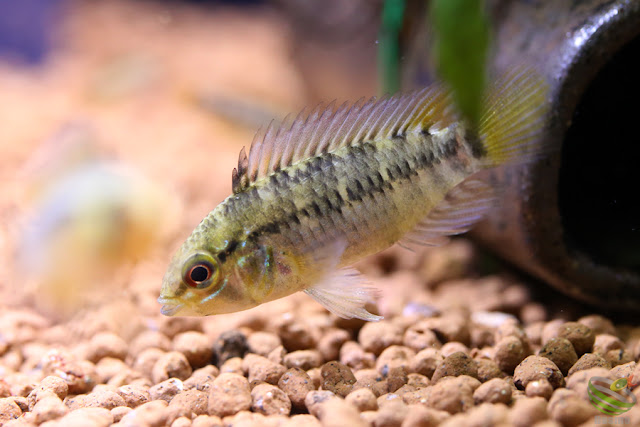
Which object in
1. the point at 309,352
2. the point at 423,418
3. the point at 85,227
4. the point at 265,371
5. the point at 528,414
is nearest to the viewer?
the point at 528,414

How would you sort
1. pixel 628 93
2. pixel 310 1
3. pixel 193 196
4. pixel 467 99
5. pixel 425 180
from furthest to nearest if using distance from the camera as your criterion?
pixel 310 1, pixel 193 196, pixel 628 93, pixel 425 180, pixel 467 99

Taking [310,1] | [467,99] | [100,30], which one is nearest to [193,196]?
[310,1]

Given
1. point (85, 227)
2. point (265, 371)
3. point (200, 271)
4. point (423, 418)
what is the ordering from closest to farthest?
point (423, 418) → point (200, 271) → point (265, 371) → point (85, 227)

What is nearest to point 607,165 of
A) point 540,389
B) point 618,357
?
point 618,357

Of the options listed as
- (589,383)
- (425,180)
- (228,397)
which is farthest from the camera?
(425,180)

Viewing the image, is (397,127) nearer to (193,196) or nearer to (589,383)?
(589,383)

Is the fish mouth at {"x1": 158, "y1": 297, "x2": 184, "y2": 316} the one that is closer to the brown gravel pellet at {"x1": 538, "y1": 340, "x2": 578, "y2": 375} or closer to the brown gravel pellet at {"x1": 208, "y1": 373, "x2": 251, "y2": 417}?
the brown gravel pellet at {"x1": 208, "y1": 373, "x2": 251, "y2": 417}

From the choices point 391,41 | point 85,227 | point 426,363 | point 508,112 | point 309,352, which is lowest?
point 426,363

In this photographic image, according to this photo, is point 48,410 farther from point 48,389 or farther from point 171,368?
point 171,368
